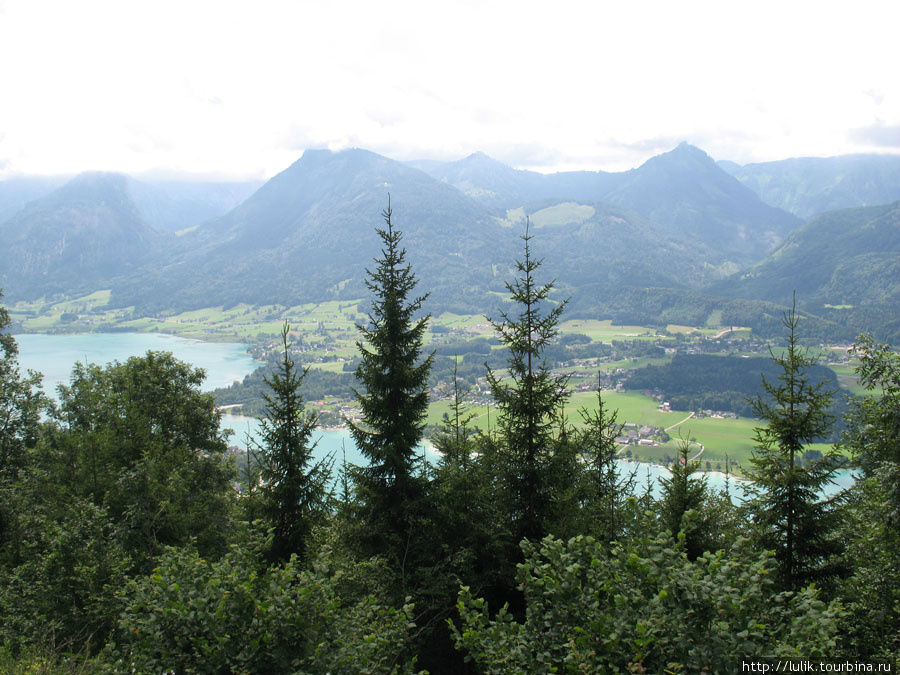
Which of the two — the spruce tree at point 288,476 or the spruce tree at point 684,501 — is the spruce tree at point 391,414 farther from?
the spruce tree at point 684,501

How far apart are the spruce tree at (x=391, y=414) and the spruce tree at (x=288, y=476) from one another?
1730 mm

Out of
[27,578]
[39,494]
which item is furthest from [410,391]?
[39,494]

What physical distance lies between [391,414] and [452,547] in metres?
3.06

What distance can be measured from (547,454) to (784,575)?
4886mm

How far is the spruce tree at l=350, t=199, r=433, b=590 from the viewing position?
434 inches

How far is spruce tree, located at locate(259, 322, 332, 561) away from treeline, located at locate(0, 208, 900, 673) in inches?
2.1

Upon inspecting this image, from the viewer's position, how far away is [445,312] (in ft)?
625

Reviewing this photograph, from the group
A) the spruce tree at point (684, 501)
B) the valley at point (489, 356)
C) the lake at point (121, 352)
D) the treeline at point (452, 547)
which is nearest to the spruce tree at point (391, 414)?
the treeline at point (452, 547)

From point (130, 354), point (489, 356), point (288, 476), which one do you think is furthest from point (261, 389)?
point (288, 476)

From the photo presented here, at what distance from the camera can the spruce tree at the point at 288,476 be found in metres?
12.2

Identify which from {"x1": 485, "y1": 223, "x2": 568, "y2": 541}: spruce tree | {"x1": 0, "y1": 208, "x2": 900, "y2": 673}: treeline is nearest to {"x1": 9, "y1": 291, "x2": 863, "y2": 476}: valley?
{"x1": 0, "y1": 208, "x2": 900, "y2": 673}: treeline

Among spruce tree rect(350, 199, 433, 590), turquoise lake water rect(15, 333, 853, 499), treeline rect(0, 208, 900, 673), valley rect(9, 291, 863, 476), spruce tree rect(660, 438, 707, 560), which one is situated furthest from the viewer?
turquoise lake water rect(15, 333, 853, 499)

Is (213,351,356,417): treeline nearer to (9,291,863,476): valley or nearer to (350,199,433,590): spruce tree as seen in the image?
(9,291,863,476): valley

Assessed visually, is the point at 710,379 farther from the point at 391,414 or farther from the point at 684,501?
the point at 391,414
